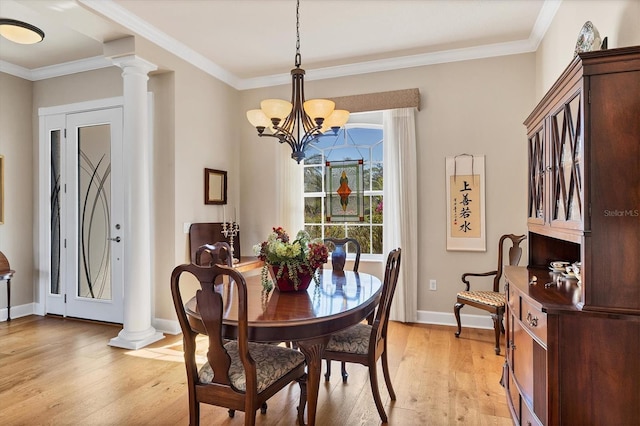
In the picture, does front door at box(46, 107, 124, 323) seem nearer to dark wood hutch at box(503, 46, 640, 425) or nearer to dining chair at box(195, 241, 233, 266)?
dining chair at box(195, 241, 233, 266)

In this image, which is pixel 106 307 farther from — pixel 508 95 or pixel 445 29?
pixel 508 95

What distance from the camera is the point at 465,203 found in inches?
157

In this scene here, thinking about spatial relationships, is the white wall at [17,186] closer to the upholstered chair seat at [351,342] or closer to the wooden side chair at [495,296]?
the upholstered chair seat at [351,342]

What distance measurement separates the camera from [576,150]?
1665 millimetres

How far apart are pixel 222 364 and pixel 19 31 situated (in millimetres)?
3318

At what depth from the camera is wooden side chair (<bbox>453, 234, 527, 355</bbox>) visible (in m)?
3.27

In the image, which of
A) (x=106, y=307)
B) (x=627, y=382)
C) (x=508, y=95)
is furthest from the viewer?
(x=106, y=307)

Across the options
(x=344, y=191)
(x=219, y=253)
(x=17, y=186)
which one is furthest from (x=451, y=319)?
(x=17, y=186)

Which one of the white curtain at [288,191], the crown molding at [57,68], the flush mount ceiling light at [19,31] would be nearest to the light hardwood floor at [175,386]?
the white curtain at [288,191]

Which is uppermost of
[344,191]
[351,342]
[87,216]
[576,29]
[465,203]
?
[576,29]

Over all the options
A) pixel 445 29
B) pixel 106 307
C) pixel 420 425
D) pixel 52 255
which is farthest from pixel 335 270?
pixel 52 255

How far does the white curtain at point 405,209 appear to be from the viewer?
162 inches

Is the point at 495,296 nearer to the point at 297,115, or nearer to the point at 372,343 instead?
the point at 372,343

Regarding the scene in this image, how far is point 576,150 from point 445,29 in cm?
236
